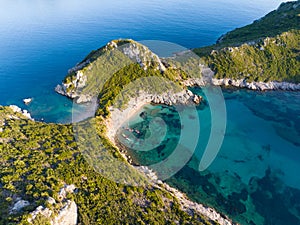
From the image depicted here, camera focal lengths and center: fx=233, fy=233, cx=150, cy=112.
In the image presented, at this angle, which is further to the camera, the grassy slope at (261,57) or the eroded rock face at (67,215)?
the grassy slope at (261,57)

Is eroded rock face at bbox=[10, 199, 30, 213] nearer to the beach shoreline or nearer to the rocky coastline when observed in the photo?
the beach shoreline

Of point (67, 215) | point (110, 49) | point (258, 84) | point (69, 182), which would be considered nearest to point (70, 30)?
point (110, 49)

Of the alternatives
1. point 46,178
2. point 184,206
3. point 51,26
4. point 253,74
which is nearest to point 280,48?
point 253,74

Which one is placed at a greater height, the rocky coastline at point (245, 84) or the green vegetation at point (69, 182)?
the rocky coastline at point (245, 84)

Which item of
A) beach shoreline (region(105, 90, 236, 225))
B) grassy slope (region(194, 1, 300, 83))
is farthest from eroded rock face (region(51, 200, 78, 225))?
grassy slope (region(194, 1, 300, 83))

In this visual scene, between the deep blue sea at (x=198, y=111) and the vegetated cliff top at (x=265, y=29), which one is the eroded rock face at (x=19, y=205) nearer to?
the deep blue sea at (x=198, y=111)

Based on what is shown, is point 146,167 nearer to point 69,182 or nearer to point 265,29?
point 69,182

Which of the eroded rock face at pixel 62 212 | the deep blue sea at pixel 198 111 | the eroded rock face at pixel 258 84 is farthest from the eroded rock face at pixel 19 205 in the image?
the eroded rock face at pixel 258 84
